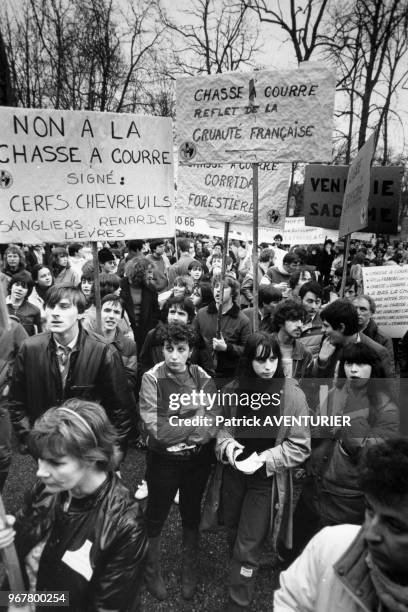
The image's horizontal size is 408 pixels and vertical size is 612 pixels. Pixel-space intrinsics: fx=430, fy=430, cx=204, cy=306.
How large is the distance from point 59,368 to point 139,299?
2247mm

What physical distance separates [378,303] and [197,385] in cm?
265

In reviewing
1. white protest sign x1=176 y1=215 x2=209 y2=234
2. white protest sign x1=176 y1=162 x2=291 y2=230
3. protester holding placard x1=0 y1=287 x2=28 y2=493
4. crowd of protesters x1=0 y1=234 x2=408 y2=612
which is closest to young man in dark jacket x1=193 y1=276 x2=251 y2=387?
crowd of protesters x1=0 y1=234 x2=408 y2=612

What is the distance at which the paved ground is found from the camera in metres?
2.43

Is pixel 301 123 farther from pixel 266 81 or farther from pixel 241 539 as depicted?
pixel 241 539

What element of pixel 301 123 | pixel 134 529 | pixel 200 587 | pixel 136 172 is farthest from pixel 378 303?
pixel 134 529

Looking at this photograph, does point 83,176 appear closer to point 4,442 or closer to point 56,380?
point 56,380

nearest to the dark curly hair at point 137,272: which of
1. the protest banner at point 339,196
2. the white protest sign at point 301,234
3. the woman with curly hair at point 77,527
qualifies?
the protest banner at point 339,196

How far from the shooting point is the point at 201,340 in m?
3.39

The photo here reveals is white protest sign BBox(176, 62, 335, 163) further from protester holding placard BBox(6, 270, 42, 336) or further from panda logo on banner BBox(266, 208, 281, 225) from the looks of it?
protester holding placard BBox(6, 270, 42, 336)

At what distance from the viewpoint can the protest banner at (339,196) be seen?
187 inches

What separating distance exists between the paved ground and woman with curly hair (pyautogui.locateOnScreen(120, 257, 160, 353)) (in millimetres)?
1824

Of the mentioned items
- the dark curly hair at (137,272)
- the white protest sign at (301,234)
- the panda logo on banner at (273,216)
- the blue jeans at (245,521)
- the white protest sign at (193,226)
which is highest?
the panda logo on banner at (273,216)

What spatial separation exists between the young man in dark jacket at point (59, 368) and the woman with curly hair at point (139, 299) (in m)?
2.02

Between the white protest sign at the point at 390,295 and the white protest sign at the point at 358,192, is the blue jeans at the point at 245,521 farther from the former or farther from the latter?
the white protest sign at the point at 390,295
